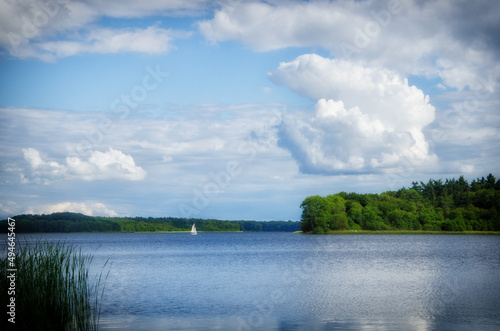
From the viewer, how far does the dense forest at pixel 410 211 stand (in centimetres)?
12950

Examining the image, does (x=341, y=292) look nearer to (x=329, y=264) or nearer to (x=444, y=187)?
(x=329, y=264)

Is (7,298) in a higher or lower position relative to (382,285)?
higher

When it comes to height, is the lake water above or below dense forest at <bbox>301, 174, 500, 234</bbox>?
below

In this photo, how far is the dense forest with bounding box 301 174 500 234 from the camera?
130 meters

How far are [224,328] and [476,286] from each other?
18564 millimetres

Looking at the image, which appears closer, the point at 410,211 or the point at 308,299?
the point at 308,299

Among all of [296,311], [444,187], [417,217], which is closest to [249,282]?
[296,311]

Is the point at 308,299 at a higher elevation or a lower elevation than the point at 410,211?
lower

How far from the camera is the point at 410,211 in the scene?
14000cm

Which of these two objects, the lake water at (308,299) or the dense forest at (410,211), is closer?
the lake water at (308,299)

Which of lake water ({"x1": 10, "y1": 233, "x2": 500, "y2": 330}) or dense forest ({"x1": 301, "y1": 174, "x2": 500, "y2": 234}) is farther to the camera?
dense forest ({"x1": 301, "y1": 174, "x2": 500, "y2": 234})

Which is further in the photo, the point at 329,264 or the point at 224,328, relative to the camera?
the point at 329,264

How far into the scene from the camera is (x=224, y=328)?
63.8ft

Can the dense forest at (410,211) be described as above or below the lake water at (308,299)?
above
